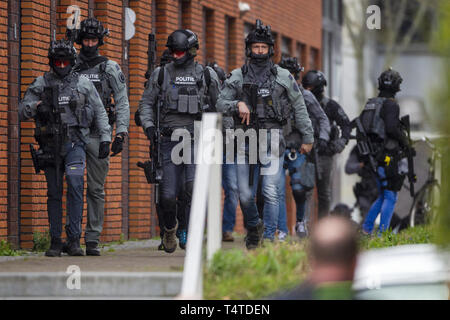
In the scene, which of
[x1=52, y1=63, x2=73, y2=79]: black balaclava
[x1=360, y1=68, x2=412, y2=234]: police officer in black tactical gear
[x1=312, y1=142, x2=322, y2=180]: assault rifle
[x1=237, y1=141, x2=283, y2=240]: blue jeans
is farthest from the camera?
[x1=312, y1=142, x2=322, y2=180]: assault rifle

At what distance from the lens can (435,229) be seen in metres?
5.89

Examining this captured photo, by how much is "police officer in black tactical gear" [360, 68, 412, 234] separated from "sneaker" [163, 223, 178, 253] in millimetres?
3520

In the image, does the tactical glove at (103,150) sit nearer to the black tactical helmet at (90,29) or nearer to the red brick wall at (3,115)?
the black tactical helmet at (90,29)

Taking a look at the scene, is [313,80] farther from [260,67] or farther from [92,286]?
[92,286]

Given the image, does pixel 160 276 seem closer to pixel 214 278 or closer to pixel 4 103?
pixel 214 278

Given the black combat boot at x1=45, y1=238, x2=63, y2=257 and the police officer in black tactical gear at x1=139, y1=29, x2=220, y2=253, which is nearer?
the black combat boot at x1=45, y1=238, x2=63, y2=257

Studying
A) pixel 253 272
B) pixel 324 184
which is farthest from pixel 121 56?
pixel 253 272

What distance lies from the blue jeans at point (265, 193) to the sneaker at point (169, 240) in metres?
0.67

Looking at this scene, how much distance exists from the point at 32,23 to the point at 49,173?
2.11 metres

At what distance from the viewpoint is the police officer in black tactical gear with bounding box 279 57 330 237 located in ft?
47.3

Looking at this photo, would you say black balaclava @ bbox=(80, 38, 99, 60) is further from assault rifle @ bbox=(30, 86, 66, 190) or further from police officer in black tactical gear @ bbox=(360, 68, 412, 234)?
police officer in black tactical gear @ bbox=(360, 68, 412, 234)

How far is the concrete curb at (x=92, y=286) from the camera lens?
8.86 meters

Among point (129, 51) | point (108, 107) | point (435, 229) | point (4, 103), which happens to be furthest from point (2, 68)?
point (435, 229)

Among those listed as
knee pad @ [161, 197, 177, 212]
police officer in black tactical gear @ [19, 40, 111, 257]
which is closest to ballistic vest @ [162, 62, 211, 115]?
police officer in black tactical gear @ [19, 40, 111, 257]
